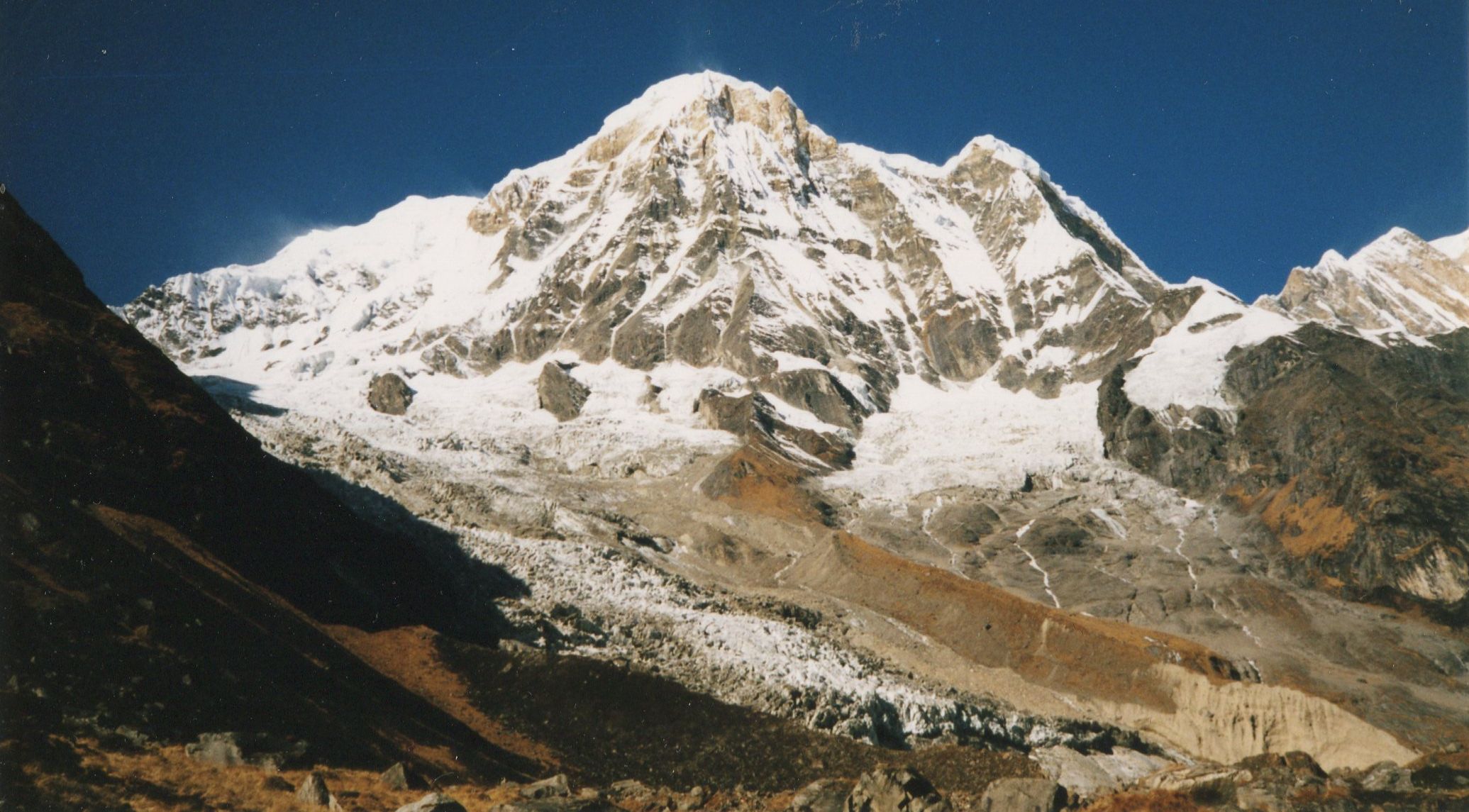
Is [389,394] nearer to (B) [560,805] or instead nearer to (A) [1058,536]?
(A) [1058,536]

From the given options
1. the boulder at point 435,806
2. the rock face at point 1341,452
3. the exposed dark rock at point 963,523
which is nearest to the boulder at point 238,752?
the boulder at point 435,806

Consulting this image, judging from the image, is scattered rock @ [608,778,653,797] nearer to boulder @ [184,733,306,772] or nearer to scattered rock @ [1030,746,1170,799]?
boulder @ [184,733,306,772]

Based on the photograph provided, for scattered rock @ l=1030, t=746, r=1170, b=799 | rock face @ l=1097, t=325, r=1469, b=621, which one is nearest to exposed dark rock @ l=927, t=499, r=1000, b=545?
rock face @ l=1097, t=325, r=1469, b=621

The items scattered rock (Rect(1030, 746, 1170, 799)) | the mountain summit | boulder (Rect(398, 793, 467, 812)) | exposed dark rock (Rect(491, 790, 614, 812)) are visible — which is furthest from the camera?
the mountain summit

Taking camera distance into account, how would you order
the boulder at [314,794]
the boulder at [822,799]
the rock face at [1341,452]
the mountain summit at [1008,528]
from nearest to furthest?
1. the boulder at [314,794]
2. the boulder at [822,799]
3. the mountain summit at [1008,528]
4. the rock face at [1341,452]

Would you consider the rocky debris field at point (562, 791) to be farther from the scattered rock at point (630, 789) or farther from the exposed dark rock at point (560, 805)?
the scattered rock at point (630, 789)

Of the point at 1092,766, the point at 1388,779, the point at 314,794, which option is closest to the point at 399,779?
the point at 314,794
